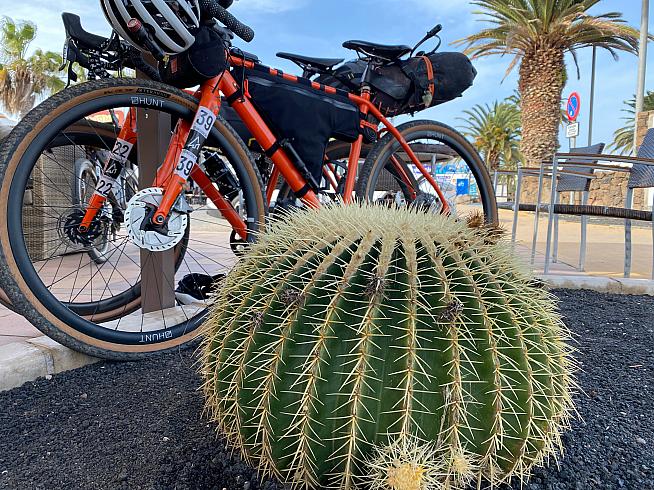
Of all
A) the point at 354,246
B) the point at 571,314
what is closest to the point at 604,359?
the point at 571,314

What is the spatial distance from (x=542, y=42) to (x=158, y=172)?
48.5ft

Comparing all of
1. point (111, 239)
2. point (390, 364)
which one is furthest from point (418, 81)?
point (390, 364)

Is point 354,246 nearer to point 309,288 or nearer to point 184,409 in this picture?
point 309,288

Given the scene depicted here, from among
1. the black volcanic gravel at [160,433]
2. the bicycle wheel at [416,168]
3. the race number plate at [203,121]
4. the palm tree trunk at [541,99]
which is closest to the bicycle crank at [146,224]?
the race number plate at [203,121]

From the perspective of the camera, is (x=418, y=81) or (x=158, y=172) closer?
(x=158, y=172)

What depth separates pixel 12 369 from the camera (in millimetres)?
1524

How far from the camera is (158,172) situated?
1.86 meters

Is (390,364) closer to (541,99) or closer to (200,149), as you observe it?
(200,149)

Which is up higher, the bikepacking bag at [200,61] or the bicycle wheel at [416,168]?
the bikepacking bag at [200,61]

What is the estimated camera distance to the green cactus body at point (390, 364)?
868mm

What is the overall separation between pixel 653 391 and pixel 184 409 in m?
1.43

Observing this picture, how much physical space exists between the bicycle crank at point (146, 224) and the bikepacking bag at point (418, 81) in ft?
5.05

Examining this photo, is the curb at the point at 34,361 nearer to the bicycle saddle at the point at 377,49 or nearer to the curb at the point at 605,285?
the bicycle saddle at the point at 377,49

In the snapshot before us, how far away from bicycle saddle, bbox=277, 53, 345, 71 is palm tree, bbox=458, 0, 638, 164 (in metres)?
12.8
